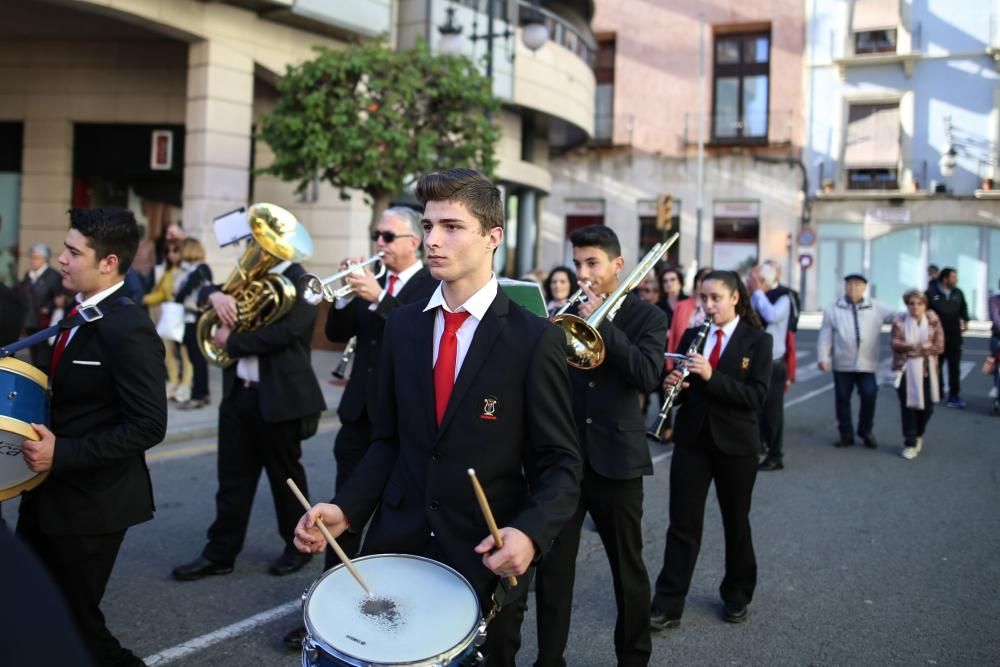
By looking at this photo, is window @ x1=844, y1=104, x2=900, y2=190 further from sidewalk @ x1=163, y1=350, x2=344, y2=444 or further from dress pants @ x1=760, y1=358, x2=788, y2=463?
dress pants @ x1=760, y1=358, x2=788, y2=463

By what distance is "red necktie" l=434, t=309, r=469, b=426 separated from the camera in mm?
2789

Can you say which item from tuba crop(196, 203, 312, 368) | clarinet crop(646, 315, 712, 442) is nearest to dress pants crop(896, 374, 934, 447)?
clarinet crop(646, 315, 712, 442)

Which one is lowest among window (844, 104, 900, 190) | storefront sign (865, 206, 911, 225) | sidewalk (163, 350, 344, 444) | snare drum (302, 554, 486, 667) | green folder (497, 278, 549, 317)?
sidewalk (163, 350, 344, 444)

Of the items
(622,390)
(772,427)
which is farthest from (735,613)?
(772,427)

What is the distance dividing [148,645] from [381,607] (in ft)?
8.16

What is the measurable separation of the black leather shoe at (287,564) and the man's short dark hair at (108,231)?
230 centimetres

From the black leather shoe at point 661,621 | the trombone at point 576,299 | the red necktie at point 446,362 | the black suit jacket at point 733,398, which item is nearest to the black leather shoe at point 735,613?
the black leather shoe at point 661,621

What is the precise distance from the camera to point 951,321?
14266 mm

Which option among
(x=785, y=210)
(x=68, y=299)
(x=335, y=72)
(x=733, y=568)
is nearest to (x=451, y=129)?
(x=335, y=72)

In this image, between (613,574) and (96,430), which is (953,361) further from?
(96,430)

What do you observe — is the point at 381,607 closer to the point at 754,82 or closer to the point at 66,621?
the point at 66,621

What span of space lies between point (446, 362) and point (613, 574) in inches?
69.4

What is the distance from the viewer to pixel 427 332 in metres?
2.86

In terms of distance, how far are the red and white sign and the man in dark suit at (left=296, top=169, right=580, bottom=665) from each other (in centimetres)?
1513
